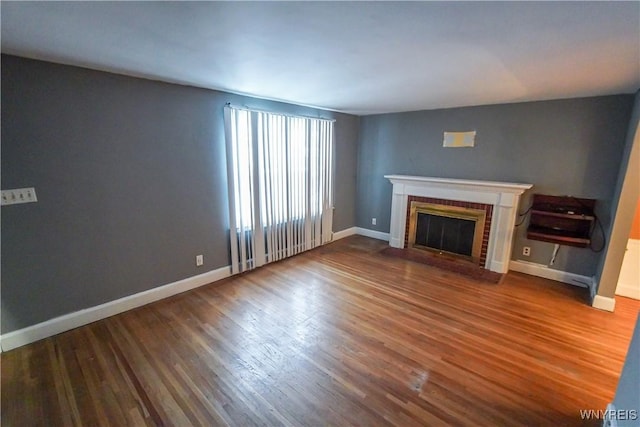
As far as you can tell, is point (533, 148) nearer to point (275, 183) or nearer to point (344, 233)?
point (344, 233)

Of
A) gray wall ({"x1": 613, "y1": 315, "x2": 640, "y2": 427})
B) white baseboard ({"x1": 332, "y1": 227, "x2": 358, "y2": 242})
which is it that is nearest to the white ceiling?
gray wall ({"x1": 613, "y1": 315, "x2": 640, "y2": 427})

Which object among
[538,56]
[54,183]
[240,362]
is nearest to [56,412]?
[240,362]

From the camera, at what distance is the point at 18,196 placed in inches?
81.9

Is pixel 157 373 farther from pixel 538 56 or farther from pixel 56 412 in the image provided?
pixel 538 56

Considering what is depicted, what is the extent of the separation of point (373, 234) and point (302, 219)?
1587mm

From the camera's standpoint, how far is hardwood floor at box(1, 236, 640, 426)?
66.7 inches

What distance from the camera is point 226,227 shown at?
11.1 ft

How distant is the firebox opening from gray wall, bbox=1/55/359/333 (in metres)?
2.93

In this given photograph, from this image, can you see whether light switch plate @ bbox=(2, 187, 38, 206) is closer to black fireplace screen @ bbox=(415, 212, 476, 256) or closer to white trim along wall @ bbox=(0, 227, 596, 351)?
white trim along wall @ bbox=(0, 227, 596, 351)

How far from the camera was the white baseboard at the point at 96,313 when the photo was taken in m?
2.19

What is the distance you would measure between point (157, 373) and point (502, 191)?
408 centimetres

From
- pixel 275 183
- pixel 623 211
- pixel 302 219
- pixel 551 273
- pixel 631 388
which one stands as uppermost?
pixel 275 183

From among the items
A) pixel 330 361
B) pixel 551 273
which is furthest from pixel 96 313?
Answer: pixel 551 273

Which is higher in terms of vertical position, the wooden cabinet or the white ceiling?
the white ceiling
